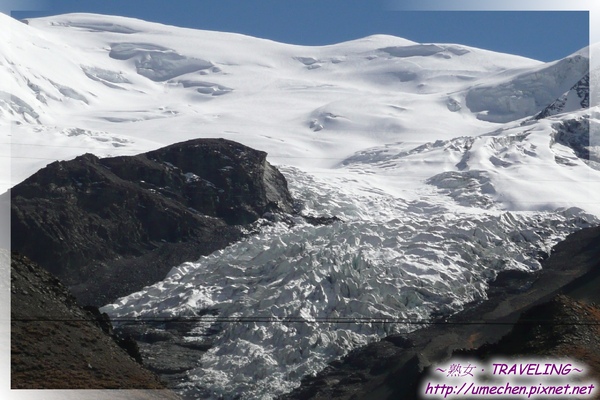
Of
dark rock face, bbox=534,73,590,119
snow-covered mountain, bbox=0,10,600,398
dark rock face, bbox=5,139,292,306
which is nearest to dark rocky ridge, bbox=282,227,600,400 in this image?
snow-covered mountain, bbox=0,10,600,398

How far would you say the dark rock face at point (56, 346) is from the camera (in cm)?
3145

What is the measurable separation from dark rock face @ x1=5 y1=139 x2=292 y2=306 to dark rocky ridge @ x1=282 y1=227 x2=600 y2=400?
21518mm

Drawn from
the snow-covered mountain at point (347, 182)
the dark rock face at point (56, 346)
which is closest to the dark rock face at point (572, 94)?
the snow-covered mountain at point (347, 182)

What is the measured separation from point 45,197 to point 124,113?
73713 mm

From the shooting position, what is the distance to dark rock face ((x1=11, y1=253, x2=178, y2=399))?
3145cm

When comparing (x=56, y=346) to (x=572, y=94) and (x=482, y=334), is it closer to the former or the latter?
(x=482, y=334)

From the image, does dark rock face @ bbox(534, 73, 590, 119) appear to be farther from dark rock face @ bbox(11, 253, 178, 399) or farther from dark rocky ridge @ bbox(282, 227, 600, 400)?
dark rock face @ bbox(11, 253, 178, 399)

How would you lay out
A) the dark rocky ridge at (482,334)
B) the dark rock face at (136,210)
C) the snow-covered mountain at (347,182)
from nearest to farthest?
the dark rocky ridge at (482,334)
the snow-covered mountain at (347,182)
the dark rock face at (136,210)

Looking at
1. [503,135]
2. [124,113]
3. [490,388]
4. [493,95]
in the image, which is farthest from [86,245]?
[493,95]

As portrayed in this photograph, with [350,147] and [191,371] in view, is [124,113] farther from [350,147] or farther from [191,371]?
[191,371]

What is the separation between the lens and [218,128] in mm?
164125

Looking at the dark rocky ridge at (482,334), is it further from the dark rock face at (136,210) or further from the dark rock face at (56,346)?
the dark rock face at (136,210)

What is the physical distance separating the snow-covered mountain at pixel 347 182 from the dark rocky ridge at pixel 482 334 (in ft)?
5.41

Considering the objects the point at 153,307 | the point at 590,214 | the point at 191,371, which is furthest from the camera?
the point at 590,214
